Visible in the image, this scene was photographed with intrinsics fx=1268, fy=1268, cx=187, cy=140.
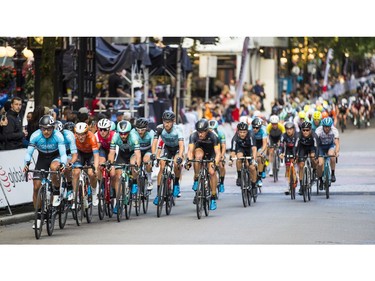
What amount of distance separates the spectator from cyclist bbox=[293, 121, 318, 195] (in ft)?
21.5

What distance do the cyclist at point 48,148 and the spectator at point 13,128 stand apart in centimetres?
326

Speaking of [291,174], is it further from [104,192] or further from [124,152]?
[104,192]

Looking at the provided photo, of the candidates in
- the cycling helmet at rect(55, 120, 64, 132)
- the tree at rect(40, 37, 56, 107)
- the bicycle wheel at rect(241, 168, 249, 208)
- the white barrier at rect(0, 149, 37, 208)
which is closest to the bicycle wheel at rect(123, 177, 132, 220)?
the cycling helmet at rect(55, 120, 64, 132)

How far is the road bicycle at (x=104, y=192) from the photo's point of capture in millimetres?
22875

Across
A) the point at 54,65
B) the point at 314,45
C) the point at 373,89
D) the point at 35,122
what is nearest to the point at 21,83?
the point at 54,65

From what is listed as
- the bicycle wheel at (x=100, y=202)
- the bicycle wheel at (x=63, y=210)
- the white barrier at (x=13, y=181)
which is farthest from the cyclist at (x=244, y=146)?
the bicycle wheel at (x=63, y=210)

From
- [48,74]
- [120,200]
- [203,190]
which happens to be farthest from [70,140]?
[48,74]

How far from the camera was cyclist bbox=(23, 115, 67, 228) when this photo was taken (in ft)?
65.5

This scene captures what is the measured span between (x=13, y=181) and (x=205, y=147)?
3.67 metres

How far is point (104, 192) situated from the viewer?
23016mm

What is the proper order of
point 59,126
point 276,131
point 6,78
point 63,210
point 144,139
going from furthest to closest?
point 6,78
point 276,131
point 144,139
point 63,210
point 59,126

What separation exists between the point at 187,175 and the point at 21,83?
594 cm

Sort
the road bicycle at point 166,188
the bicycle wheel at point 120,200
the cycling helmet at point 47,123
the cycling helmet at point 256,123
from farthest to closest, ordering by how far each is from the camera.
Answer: the cycling helmet at point 256,123 → the road bicycle at point 166,188 → the bicycle wheel at point 120,200 → the cycling helmet at point 47,123

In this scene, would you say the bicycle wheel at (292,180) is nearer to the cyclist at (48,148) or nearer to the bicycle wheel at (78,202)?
the bicycle wheel at (78,202)
